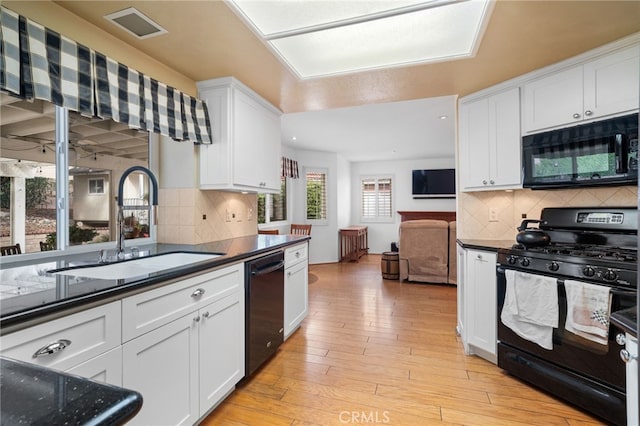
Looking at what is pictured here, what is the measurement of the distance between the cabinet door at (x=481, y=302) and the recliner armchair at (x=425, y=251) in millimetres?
2328

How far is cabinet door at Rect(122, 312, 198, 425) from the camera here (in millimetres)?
1265

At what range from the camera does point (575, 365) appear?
1840mm

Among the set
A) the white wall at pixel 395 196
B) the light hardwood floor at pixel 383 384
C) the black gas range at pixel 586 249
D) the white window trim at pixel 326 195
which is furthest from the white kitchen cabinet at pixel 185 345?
the white wall at pixel 395 196

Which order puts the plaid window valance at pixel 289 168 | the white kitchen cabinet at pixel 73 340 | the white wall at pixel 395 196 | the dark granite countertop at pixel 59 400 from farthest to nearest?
1. the white wall at pixel 395 196
2. the plaid window valance at pixel 289 168
3. the white kitchen cabinet at pixel 73 340
4. the dark granite countertop at pixel 59 400

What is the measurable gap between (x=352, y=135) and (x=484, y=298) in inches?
149

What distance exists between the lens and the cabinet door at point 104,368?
1056mm

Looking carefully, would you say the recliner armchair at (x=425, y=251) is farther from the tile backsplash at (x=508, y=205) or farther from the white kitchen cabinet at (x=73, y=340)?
the white kitchen cabinet at (x=73, y=340)

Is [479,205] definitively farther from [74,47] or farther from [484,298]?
[74,47]

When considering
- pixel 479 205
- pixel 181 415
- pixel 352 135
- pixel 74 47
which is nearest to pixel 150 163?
pixel 74 47

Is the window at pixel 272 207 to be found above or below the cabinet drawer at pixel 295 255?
above

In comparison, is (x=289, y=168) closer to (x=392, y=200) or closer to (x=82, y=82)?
(x=392, y=200)

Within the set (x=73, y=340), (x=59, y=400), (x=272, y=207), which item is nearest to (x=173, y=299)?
(x=73, y=340)

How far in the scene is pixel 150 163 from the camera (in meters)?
2.51

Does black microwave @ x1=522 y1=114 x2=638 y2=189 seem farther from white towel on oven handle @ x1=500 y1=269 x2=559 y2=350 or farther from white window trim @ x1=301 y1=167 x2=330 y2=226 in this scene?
white window trim @ x1=301 y1=167 x2=330 y2=226
